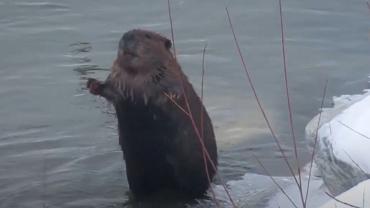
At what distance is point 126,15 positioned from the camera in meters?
8.91

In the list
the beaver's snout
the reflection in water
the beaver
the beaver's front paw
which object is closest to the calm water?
the reflection in water

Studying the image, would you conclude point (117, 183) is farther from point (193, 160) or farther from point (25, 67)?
point (25, 67)

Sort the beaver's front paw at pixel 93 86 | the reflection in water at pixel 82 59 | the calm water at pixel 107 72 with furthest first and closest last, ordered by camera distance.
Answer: the reflection in water at pixel 82 59 < the calm water at pixel 107 72 < the beaver's front paw at pixel 93 86

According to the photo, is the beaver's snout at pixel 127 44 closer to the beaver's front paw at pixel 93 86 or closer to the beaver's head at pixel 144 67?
the beaver's head at pixel 144 67

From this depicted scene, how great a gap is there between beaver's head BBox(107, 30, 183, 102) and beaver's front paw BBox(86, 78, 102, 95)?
7 cm

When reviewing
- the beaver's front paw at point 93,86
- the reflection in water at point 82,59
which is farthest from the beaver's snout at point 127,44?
the reflection in water at point 82,59

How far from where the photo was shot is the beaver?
5.04 m

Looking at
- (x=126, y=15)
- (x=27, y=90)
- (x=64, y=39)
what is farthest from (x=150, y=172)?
(x=126, y=15)

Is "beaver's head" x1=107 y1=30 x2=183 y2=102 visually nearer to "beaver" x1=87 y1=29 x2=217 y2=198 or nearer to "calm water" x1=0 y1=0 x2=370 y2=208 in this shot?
"beaver" x1=87 y1=29 x2=217 y2=198

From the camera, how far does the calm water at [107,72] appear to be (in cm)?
584

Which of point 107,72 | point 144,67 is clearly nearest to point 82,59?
point 107,72

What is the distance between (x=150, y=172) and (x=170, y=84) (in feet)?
1.59

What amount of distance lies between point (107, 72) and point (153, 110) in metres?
2.44

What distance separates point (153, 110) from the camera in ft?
16.7
